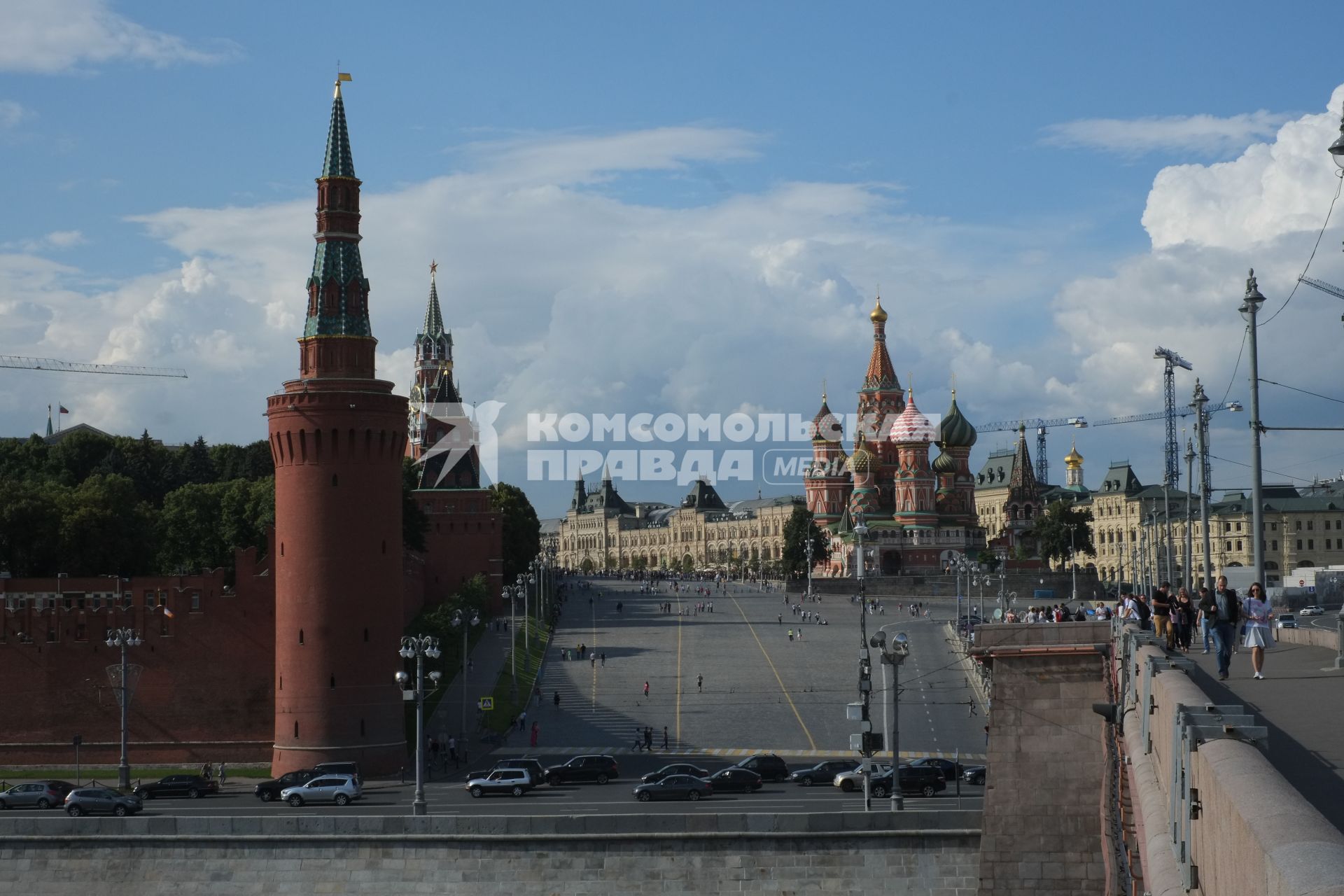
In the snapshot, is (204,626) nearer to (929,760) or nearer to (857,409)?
(929,760)

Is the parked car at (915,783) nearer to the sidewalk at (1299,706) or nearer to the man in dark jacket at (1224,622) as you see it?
the sidewalk at (1299,706)

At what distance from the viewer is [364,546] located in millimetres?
51344

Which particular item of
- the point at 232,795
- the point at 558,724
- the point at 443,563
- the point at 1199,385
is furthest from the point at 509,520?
the point at 1199,385

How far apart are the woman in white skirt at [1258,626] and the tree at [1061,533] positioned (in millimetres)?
120746

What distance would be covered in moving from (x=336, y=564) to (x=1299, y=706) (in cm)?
3876

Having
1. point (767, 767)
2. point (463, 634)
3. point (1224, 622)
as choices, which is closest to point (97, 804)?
point (767, 767)

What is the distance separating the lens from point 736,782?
43844 mm

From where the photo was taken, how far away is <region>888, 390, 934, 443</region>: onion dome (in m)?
141

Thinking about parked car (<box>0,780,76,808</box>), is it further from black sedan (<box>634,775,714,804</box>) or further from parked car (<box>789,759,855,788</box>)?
parked car (<box>789,759,855,788</box>)

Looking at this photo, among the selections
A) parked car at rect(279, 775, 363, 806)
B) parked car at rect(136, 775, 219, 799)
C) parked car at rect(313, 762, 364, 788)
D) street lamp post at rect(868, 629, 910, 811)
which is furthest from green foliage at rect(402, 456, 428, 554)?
street lamp post at rect(868, 629, 910, 811)

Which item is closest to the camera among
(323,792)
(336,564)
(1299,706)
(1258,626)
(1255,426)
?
(1299,706)

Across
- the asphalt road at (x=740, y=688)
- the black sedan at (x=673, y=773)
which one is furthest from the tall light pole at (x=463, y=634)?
the black sedan at (x=673, y=773)

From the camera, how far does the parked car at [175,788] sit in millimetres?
45562

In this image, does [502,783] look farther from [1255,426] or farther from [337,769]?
[1255,426]
